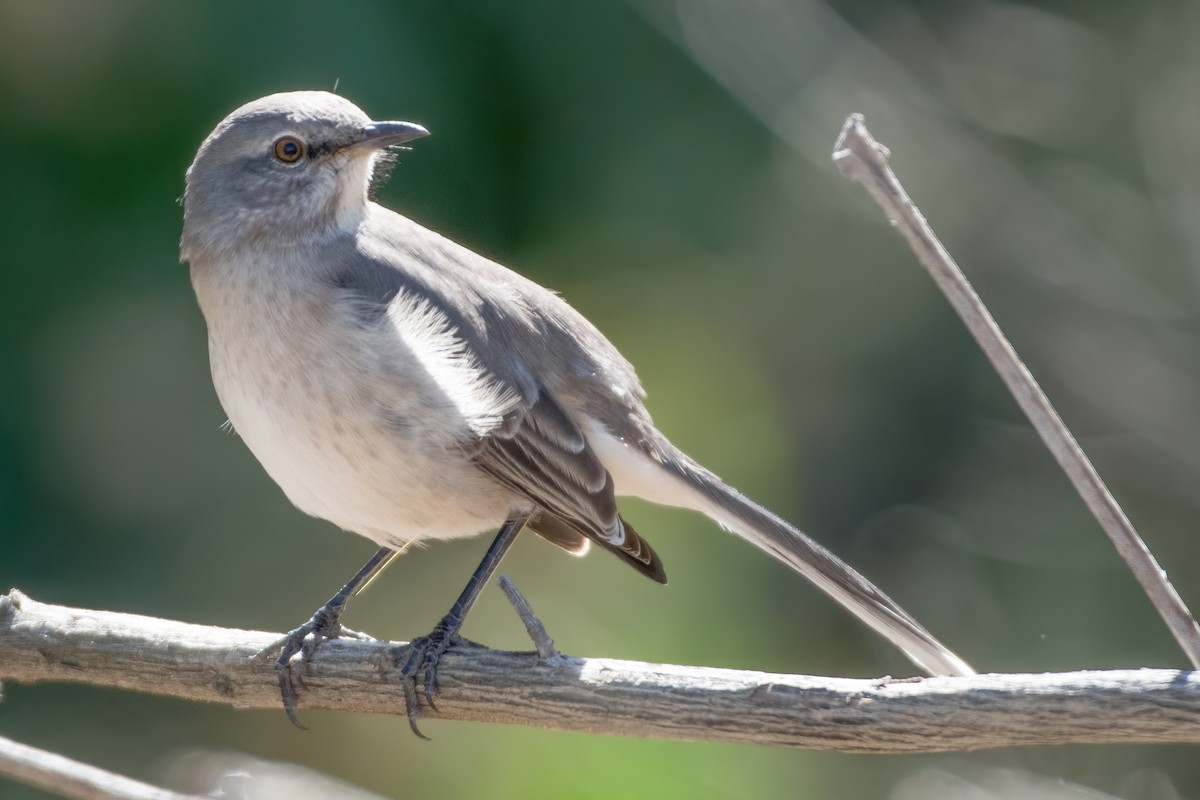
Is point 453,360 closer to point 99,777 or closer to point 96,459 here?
point 96,459

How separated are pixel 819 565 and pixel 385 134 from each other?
1.94m

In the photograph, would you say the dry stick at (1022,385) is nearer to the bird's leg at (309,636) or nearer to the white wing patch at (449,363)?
the white wing patch at (449,363)

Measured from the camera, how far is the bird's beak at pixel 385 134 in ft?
13.5

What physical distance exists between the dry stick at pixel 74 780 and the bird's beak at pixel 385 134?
2608 millimetres

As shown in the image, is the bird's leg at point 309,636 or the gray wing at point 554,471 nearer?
the bird's leg at point 309,636

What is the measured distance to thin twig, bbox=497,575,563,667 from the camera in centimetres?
297

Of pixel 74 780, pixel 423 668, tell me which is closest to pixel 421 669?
pixel 423 668

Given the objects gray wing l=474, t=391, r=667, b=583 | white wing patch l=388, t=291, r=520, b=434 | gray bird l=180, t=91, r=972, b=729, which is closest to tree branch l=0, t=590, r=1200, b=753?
gray bird l=180, t=91, r=972, b=729

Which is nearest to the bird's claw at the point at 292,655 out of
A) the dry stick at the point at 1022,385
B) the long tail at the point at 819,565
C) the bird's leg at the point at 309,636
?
the bird's leg at the point at 309,636

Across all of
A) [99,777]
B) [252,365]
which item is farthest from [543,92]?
[99,777]

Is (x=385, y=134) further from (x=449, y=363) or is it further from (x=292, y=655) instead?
(x=292, y=655)

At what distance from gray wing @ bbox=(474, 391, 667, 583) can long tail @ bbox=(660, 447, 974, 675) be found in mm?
318

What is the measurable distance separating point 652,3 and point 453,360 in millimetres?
2381

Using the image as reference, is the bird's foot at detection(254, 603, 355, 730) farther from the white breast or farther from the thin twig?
the thin twig
